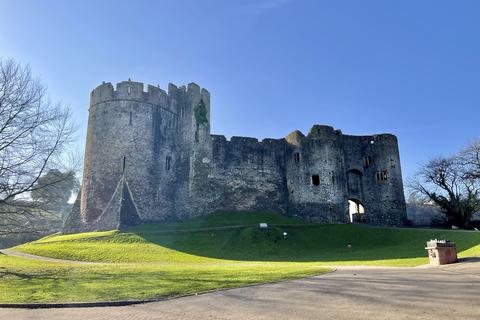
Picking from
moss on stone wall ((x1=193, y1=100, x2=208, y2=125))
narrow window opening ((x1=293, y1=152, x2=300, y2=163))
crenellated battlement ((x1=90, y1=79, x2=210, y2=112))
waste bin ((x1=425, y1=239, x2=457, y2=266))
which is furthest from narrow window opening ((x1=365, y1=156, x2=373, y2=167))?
waste bin ((x1=425, y1=239, x2=457, y2=266))

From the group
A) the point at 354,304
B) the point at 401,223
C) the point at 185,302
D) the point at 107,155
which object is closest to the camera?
the point at 354,304

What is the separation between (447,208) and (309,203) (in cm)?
1533

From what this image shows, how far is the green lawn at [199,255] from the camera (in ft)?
42.6

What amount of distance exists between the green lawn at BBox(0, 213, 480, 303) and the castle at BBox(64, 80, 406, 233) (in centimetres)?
288

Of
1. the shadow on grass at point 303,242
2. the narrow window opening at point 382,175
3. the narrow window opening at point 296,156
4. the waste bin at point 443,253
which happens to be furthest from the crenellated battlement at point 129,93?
the waste bin at point 443,253

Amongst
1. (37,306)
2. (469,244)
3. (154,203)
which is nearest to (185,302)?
(37,306)

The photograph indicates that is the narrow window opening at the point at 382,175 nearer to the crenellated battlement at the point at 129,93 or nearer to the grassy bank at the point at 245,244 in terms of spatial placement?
the grassy bank at the point at 245,244

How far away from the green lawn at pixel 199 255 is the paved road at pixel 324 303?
145 centimetres

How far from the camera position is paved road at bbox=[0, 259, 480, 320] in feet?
25.8

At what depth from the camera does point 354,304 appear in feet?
28.8

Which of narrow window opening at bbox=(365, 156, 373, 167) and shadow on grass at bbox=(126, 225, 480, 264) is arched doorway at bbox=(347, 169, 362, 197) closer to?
narrow window opening at bbox=(365, 156, 373, 167)

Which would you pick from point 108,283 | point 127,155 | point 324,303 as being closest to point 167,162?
point 127,155

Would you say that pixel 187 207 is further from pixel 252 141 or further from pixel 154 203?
pixel 252 141

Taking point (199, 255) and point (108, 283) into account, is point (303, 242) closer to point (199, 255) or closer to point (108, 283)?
point (199, 255)
